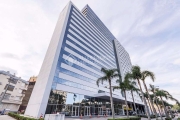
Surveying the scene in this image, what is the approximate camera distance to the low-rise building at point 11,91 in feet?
128

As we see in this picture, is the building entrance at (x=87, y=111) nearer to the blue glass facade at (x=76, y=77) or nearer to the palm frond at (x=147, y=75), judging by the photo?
the blue glass facade at (x=76, y=77)

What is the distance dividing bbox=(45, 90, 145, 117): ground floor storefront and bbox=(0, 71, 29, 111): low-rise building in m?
24.1

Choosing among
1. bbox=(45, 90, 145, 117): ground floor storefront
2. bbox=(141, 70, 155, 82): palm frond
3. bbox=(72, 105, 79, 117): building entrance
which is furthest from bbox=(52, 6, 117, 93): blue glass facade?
bbox=(141, 70, 155, 82): palm frond

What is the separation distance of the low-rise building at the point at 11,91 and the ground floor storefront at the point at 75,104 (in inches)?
947

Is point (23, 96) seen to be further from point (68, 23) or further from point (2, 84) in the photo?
point (68, 23)

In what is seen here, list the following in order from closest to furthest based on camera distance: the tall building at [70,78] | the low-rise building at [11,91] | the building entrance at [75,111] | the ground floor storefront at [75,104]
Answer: the ground floor storefront at [75,104]
the tall building at [70,78]
the building entrance at [75,111]
the low-rise building at [11,91]

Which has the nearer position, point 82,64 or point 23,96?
point 82,64

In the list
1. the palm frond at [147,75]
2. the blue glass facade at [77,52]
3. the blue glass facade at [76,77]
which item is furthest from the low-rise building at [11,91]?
the palm frond at [147,75]

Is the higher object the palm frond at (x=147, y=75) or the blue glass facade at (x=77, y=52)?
the blue glass facade at (x=77, y=52)

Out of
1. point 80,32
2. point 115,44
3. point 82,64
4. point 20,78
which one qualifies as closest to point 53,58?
point 82,64

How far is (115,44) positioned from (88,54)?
139 feet

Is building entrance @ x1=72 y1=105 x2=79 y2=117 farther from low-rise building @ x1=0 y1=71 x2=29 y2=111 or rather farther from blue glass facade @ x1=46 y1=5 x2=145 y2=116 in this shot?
low-rise building @ x1=0 y1=71 x2=29 y2=111

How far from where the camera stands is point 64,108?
24500 millimetres

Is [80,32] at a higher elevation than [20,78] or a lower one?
higher
